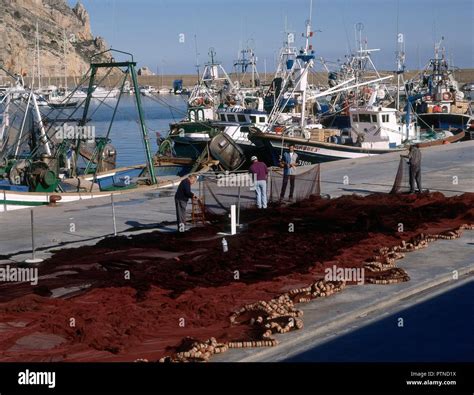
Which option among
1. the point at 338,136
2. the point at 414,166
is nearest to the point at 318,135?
the point at 338,136

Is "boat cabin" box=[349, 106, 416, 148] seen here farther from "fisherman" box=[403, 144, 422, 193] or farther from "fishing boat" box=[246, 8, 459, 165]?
"fisherman" box=[403, 144, 422, 193]

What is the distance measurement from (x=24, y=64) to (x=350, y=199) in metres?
146

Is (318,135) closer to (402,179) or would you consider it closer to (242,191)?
(402,179)

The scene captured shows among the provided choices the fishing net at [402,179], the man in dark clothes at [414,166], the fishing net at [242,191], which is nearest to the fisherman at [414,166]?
the man in dark clothes at [414,166]

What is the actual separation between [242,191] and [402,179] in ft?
16.8

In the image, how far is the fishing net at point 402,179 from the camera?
22606 millimetres

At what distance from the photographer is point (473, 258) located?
14664 millimetres

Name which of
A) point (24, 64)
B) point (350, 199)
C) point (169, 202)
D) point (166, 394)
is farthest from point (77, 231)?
point (24, 64)

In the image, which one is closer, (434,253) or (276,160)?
(434,253)

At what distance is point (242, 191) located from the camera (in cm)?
2105

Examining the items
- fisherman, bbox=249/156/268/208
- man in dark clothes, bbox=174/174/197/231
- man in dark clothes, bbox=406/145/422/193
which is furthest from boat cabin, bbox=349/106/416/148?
man in dark clothes, bbox=174/174/197/231

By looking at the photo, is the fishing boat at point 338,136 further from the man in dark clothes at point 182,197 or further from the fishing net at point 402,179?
the man in dark clothes at point 182,197

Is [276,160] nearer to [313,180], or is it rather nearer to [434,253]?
[313,180]

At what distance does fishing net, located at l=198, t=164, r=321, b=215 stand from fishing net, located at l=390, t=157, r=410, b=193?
6.68 ft
